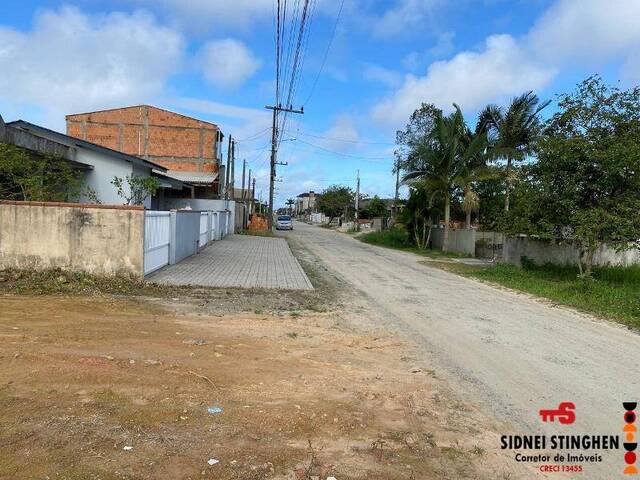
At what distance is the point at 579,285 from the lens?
1401 centimetres

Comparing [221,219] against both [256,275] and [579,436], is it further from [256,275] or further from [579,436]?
[579,436]

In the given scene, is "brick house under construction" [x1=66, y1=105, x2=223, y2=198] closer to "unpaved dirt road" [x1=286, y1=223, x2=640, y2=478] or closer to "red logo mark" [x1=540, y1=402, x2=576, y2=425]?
"unpaved dirt road" [x1=286, y1=223, x2=640, y2=478]

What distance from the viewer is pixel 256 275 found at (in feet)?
47.8

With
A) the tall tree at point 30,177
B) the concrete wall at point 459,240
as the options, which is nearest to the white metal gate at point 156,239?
the tall tree at point 30,177

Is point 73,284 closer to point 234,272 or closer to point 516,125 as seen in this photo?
point 234,272

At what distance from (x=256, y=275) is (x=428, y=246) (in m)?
21.1

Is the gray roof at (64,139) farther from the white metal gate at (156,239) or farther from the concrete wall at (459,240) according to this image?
the concrete wall at (459,240)

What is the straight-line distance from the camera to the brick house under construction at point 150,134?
143ft

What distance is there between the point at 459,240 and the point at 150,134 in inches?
1058

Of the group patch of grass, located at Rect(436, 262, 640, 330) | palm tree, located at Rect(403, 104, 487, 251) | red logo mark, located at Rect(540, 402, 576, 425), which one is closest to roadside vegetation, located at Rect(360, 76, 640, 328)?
patch of grass, located at Rect(436, 262, 640, 330)

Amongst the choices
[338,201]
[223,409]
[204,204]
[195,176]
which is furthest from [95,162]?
[338,201]

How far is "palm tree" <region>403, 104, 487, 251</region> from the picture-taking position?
28.6 meters

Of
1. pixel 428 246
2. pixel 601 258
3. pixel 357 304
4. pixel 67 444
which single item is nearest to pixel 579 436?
pixel 67 444

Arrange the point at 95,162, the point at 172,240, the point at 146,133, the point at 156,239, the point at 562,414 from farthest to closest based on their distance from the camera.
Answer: the point at 146,133, the point at 95,162, the point at 172,240, the point at 156,239, the point at 562,414
